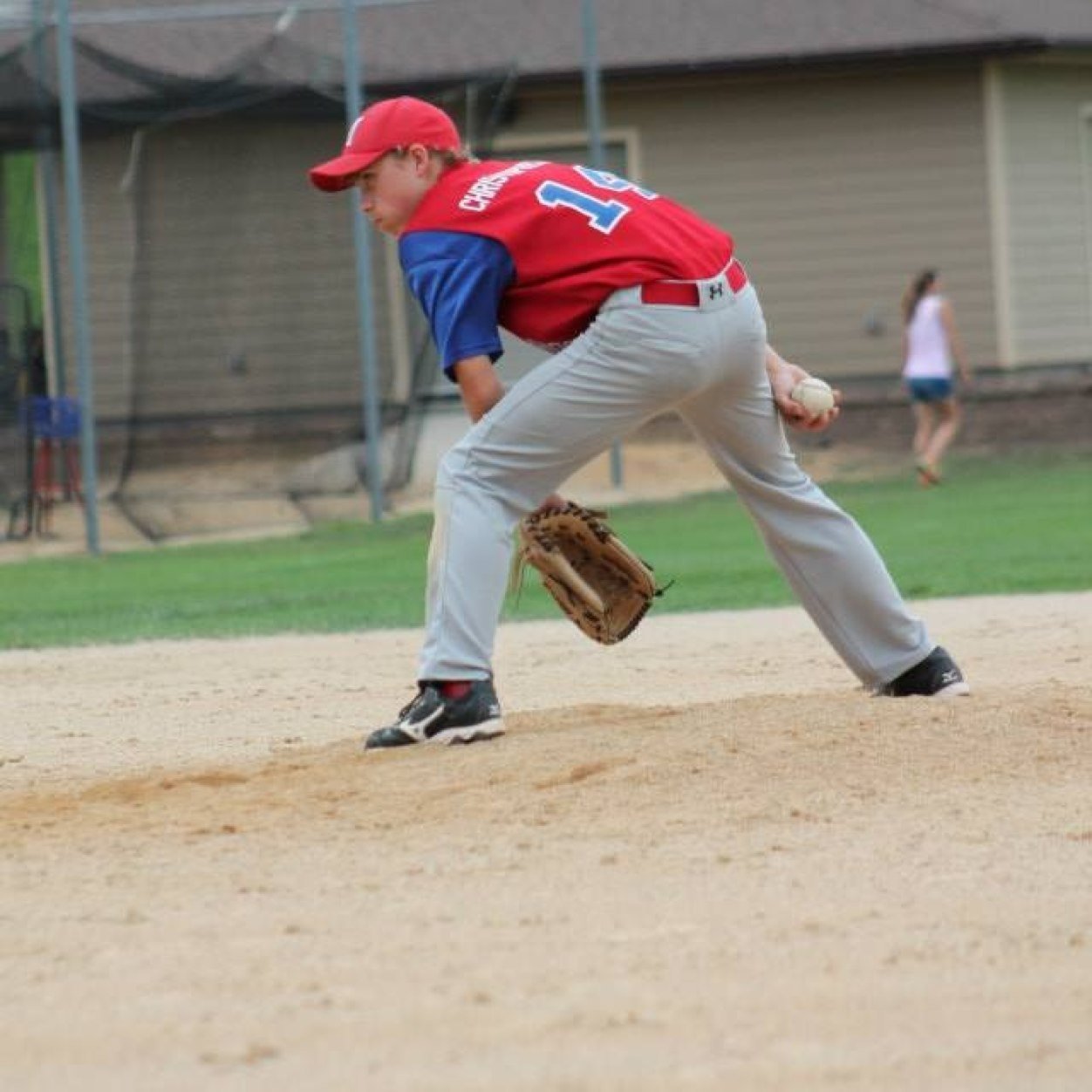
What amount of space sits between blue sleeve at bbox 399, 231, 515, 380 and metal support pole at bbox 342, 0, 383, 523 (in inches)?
443

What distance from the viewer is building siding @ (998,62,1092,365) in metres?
22.9

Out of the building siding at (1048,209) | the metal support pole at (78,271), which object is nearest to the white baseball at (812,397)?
the metal support pole at (78,271)

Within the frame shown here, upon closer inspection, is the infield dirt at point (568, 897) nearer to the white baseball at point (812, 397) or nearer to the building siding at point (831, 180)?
the white baseball at point (812, 397)

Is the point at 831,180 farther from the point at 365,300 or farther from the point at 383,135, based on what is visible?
the point at 383,135

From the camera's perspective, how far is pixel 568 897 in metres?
4.68

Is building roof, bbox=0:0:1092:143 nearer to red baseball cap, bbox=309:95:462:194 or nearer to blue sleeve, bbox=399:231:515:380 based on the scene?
red baseball cap, bbox=309:95:462:194

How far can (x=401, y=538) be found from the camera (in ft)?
54.6

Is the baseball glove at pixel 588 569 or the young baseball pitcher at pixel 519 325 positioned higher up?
the young baseball pitcher at pixel 519 325

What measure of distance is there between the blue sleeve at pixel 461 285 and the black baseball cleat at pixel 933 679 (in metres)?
1.59

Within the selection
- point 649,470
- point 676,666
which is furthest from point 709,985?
point 649,470

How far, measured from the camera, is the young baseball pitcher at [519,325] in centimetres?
602

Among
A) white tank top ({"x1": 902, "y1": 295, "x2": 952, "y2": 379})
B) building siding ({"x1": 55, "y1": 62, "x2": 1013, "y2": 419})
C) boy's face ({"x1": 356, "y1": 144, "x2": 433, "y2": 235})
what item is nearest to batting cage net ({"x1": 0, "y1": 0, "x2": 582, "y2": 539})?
white tank top ({"x1": 902, "y1": 295, "x2": 952, "y2": 379})

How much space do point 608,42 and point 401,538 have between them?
801 cm

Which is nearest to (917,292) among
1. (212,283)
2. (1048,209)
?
(1048,209)
